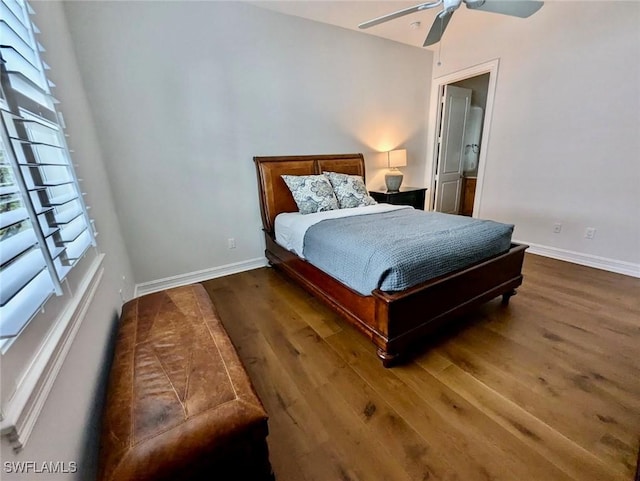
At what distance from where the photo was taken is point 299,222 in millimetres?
2551

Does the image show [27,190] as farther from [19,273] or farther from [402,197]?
[402,197]

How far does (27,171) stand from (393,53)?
403 cm

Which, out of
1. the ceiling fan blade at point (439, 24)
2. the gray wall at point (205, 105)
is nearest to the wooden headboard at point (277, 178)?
the gray wall at point (205, 105)

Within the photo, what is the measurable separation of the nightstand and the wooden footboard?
1.71m

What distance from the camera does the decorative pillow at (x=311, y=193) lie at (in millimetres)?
2895

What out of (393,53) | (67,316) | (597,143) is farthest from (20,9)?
(597,143)

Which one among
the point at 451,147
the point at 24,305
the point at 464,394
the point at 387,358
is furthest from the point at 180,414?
the point at 451,147

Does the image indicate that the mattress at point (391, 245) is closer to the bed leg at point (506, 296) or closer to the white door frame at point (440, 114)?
the bed leg at point (506, 296)

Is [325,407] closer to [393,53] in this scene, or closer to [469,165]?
[393,53]

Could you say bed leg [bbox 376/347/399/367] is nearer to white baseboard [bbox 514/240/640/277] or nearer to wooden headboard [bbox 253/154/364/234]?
wooden headboard [bbox 253/154/364/234]

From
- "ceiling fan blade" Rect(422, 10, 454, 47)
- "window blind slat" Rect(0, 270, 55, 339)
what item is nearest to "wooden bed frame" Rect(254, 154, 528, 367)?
"window blind slat" Rect(0, 270, 55, 339)

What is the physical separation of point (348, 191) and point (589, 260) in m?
2.69

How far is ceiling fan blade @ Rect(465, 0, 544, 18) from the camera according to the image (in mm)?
1784

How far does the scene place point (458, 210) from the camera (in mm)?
5059
